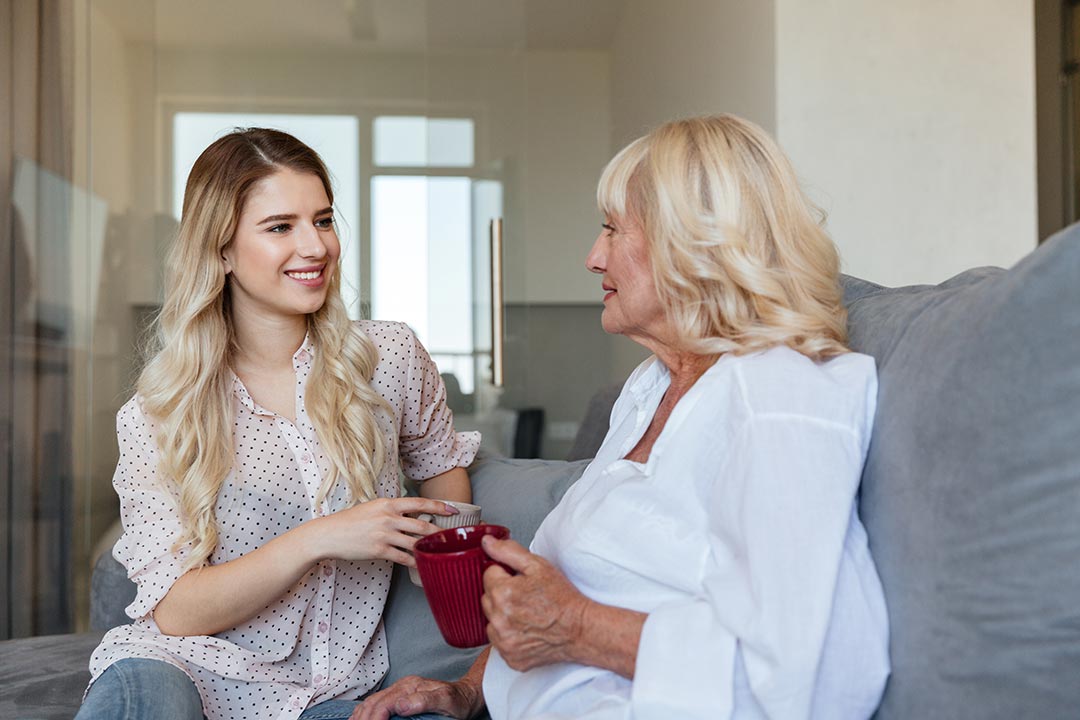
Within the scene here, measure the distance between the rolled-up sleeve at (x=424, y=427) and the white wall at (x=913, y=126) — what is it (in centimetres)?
170

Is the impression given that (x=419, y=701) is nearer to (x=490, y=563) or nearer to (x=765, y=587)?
(x=490, y=563)

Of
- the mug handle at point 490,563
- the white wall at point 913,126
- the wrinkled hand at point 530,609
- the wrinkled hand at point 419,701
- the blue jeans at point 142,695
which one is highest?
the white wall at point 913,126

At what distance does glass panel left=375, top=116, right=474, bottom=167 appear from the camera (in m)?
3.89

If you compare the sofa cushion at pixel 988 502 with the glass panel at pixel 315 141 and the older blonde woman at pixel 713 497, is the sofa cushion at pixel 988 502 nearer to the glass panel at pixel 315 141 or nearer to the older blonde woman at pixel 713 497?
the older blonde woman at pixel 713 497

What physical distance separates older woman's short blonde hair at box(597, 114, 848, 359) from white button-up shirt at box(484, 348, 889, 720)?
7 cm

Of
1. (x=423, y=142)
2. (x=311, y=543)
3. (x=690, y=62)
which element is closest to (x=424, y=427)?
(x=311, y=543)

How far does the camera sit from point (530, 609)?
1.00 m

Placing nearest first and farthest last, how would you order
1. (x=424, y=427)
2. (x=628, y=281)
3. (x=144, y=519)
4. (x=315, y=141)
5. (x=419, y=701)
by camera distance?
(x=628, y=281) → (x=419, y=701) → (x=144, y=519) → (x=424, y=427) → (x=315, y=141)

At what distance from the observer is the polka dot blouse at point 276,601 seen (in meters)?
1.45

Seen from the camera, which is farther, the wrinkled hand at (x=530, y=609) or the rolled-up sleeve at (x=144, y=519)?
the rolled-up sleeve at (x=144, y=519)

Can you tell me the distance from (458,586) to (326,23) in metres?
3.34

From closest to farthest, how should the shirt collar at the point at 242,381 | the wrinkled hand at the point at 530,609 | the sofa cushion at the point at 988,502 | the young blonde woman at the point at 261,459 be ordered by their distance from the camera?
the sofa cushion at the point at 988,502, the wrinkled hand at the point at 530,609, the young blonde woman at the point at 261,459, the shirt collar at the point at 242,381

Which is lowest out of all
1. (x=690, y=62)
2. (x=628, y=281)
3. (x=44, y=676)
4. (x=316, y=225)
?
(x=44, y=676)

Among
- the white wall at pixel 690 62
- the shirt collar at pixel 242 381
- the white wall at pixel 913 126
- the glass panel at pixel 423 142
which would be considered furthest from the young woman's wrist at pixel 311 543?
the glass panel at pixel 423 142
